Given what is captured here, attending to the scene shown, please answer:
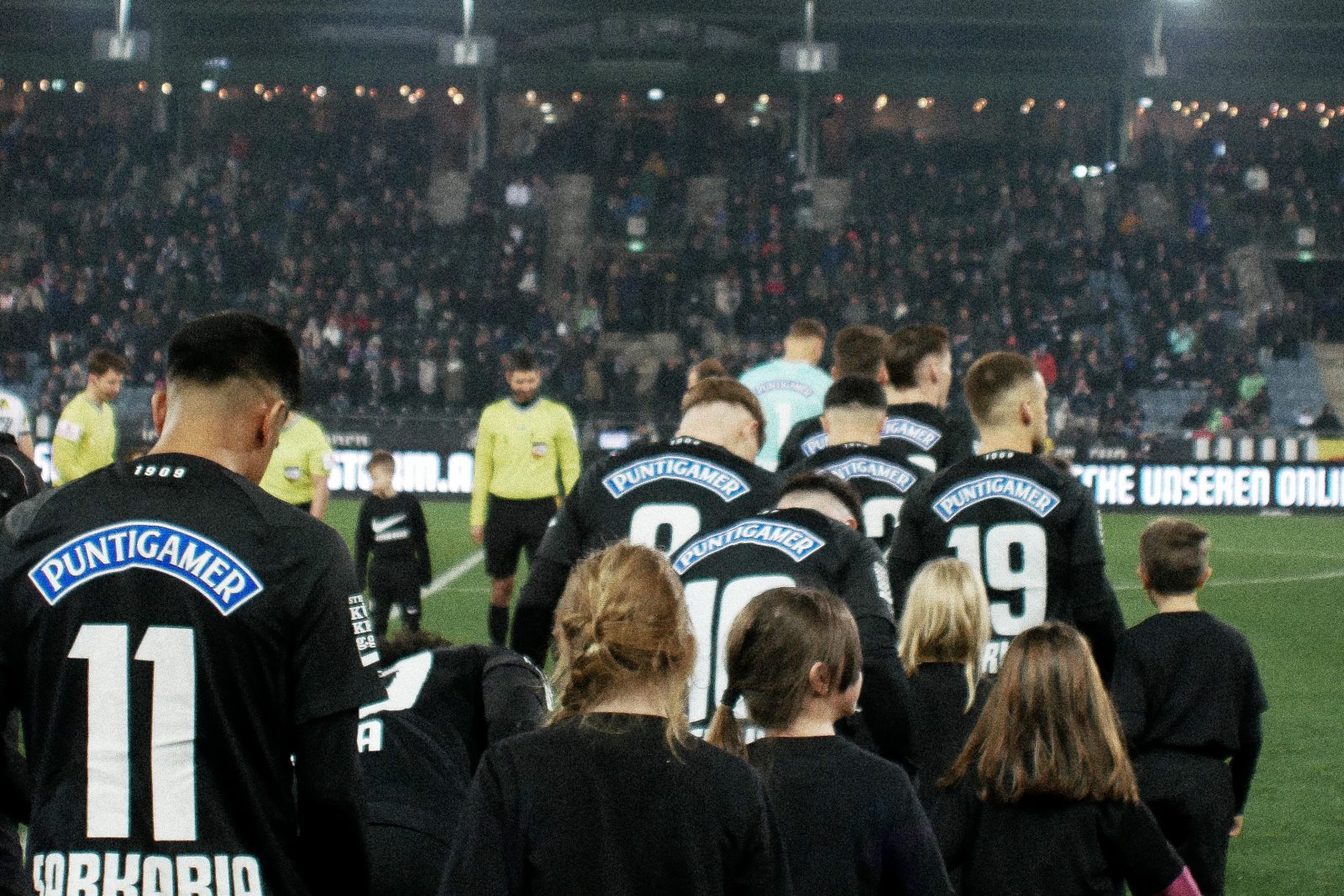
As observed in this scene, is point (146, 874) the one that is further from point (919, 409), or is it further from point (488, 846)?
point (919, 409)

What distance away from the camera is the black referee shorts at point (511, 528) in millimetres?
10555

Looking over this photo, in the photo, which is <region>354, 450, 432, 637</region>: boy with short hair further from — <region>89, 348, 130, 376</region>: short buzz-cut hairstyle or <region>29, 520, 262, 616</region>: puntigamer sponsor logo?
<region>29, 520, 262, 616</region>: puntigamer sponsor logo

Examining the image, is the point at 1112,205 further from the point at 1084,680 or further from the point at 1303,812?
the point at 1084,680

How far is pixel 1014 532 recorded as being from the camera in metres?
5.28

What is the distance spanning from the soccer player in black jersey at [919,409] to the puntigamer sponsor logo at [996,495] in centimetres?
143

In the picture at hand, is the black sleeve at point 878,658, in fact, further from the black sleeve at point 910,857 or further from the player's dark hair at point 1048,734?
the black sleeve at point 910,857

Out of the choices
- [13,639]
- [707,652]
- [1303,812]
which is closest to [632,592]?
[13,639]

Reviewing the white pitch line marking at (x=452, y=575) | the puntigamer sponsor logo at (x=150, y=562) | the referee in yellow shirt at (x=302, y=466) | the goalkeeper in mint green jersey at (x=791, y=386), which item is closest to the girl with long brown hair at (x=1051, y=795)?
the puntigamer sponsor logo at (x=150, y=562)

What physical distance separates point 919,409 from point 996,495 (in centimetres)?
164

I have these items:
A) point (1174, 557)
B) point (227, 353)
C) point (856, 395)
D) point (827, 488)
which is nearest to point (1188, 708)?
point (1174, 557)

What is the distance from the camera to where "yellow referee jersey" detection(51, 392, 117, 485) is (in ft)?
35.6

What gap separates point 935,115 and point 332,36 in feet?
46.9

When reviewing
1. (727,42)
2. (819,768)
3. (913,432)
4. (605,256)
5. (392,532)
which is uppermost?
(727,42)

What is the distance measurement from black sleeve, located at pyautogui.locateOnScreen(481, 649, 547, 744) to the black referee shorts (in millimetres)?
7132
